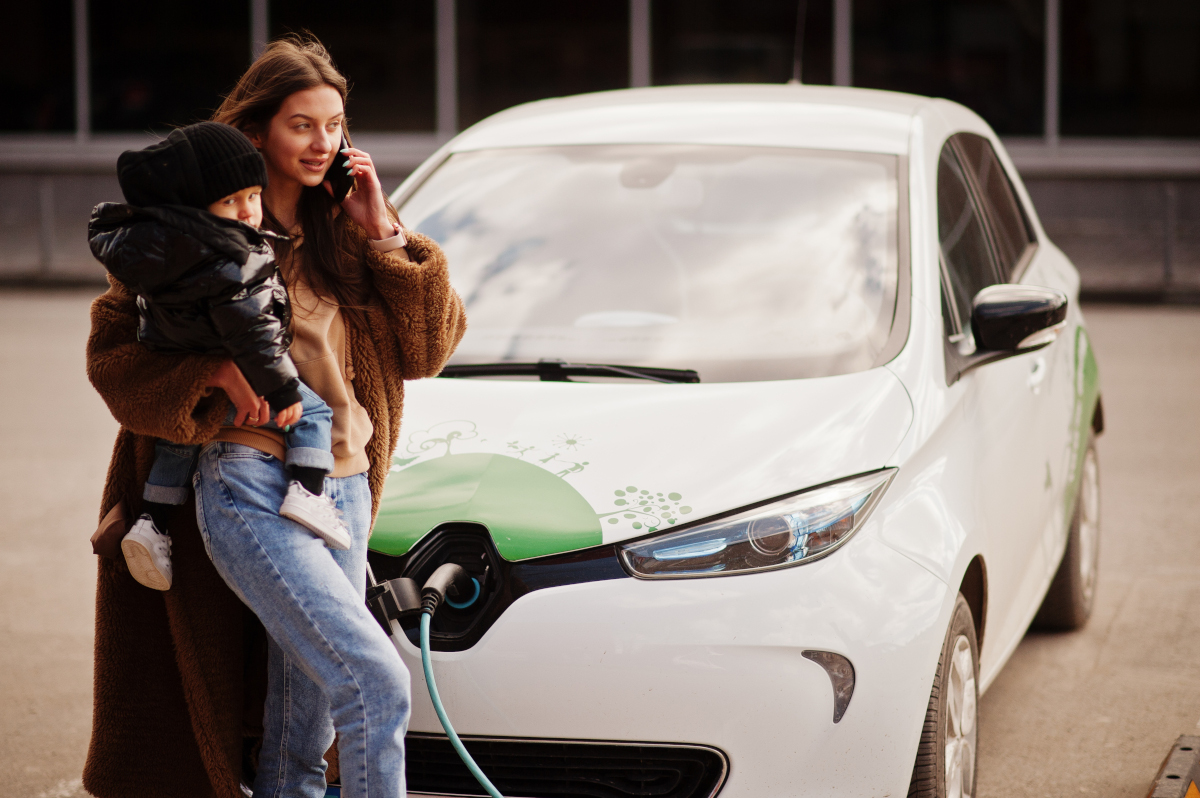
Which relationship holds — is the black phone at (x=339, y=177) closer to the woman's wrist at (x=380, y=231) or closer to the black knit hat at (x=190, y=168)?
the woman's wrist at (x=380, y=231)

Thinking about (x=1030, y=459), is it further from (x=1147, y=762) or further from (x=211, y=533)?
(x=211, y=533)

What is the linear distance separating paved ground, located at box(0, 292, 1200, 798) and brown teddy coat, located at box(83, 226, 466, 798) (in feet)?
3.76

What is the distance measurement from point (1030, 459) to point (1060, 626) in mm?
1370

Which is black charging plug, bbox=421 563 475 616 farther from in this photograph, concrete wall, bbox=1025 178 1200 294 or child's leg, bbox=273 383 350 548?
concrete wall, bbox=1025 178 1200 294

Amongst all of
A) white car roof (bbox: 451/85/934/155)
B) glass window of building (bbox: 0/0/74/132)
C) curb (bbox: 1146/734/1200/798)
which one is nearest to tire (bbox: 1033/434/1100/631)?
curb (bbox: 1146/734/1200/798)

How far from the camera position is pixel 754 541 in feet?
9.15

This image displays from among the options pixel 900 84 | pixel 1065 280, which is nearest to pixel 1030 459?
pixel 1065 280

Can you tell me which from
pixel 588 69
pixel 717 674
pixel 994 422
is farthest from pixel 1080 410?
pixel 588 69

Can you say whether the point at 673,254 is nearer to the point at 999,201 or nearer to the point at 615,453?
the point at 615,453

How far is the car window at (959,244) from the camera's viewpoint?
3.69 m

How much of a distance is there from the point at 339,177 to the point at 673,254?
139 cm

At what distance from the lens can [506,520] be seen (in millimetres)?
2836

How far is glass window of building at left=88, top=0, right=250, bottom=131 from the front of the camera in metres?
18.8

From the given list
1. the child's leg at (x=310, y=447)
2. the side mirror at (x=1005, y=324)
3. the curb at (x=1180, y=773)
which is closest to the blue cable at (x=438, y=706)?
the child's leg at (x=310, y=447)
